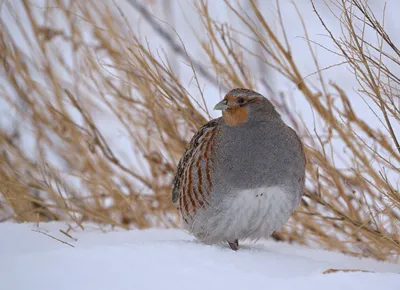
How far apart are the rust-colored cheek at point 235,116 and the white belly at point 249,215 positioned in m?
0.33

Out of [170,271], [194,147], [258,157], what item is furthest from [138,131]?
[170,271]

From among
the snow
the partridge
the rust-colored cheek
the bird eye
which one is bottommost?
the snow

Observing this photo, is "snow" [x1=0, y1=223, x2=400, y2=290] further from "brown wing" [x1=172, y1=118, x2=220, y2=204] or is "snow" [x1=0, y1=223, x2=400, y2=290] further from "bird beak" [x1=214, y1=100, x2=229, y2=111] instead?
"bird beak" [x1=214, y1=100, x2=229, y2=111]

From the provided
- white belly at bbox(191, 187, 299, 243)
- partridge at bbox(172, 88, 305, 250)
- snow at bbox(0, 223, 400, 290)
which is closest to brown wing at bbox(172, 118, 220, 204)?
partridge at bbox(172, 88, 305, 250)

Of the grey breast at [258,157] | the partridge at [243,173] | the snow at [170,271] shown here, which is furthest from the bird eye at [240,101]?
the snow at [170,271]

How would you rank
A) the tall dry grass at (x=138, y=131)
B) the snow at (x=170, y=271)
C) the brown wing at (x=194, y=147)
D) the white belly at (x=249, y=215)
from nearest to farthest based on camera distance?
the snow at (x=170, y=271), the white belly at (x=249, y=215), the brown wing at (x=194, y=147), the tall dry grass at (x=138, y=131)

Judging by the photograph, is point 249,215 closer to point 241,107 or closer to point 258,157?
point 258,157

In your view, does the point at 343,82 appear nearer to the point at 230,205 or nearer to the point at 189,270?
the point at 230,205

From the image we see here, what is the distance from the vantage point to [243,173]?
8.45 feet

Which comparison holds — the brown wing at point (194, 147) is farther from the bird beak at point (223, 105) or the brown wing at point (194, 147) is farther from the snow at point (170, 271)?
the snow at point (170, 271)

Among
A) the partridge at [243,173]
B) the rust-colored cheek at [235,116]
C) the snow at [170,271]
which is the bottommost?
the snow at [170,271]

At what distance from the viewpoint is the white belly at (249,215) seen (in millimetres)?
2572

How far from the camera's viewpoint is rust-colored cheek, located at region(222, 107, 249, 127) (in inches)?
105

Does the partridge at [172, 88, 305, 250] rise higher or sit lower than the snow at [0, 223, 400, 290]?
higher
